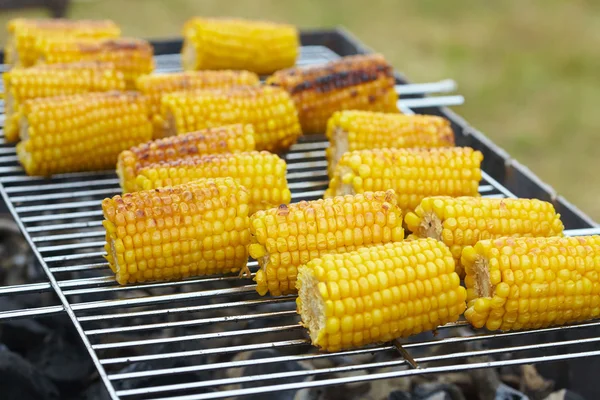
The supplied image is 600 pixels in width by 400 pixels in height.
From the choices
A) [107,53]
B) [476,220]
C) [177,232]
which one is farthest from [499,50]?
[177,232]

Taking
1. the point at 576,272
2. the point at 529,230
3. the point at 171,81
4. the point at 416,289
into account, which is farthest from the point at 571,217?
the point at 171,81

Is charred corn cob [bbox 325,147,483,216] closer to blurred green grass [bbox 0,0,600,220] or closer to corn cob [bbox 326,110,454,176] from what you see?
corn cob [bbox 326,110,454,176]

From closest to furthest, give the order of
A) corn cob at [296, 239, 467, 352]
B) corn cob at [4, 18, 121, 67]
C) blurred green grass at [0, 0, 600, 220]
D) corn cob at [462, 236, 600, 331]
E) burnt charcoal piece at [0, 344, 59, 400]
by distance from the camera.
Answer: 1. corn cob at [296, 239, 467, 352]
2. corn cob at [462, 236, 600, 331]
3. burnt charcoal piece at [0, 344, 59, 400]
4. corn cob at [4, 18, 121, 67]
5. blurred green grass at [0, 0, 600, 220]

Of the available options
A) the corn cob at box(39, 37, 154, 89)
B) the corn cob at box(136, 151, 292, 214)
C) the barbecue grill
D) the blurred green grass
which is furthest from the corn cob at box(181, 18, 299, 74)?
the blurred green grass

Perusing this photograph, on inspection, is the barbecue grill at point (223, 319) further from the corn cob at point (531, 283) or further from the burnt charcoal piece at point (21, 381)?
the burnt charcoal piece at point (21, 381)

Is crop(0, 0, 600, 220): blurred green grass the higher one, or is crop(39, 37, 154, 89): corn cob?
crop(39, 37, 154, 89): corn cob

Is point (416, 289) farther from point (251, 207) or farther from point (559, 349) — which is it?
point (251, 207)

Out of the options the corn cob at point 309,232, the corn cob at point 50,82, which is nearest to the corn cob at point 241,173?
the corn cob at point 309,232
